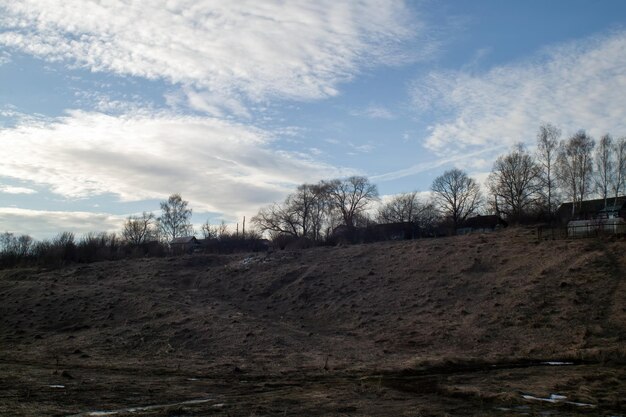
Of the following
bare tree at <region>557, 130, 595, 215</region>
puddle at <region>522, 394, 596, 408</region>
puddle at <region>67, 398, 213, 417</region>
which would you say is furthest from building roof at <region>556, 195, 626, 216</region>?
puddle at <region>67, 398, 213, 417</region>

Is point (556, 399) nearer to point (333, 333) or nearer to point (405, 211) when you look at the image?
point (333, 333)

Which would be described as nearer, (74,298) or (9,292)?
(74,298)

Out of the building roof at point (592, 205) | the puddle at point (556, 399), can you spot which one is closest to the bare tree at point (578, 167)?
the building roof at point (592, 205)

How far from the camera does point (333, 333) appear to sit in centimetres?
2594

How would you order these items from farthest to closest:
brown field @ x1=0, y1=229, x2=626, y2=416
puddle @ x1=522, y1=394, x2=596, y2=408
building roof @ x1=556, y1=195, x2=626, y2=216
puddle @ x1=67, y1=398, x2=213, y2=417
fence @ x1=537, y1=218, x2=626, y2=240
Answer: building roof @ x1=556, y1=195, x2=626, y2=216 < fence @ x1=537, y1=218, x2=626, y2=240 < brown field @ x1=0, y1=229, x2=626, y2=416 < puddle @ x1=522, y1=394, x2=596, y2=408 < puddle @ x1=67, y1=398, x2=213, y2=417

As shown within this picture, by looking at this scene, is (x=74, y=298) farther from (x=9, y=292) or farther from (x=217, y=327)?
(x=217, y=327)

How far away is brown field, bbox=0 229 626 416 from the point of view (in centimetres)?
1212

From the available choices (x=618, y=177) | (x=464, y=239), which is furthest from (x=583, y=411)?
(x=618, y=177)

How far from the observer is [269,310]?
3150 cm

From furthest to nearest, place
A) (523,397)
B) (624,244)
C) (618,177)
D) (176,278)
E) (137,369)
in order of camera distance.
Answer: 1. (618,177)
2. (176,278)
3. (624,244)
4. (137,369)
5. (523,397)

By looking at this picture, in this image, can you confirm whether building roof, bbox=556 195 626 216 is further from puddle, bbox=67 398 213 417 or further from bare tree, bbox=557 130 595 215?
puddle, bbox=67 398 213 417

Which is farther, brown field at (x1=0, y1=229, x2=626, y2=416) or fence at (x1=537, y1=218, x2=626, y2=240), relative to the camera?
fence at (x1=537, y1=218, x2=626, y2=240)

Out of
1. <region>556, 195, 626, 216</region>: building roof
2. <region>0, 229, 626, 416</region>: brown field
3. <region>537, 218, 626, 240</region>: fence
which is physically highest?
<region>556, 195, 626, 216</region>: building roof

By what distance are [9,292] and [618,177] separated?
199 ft
